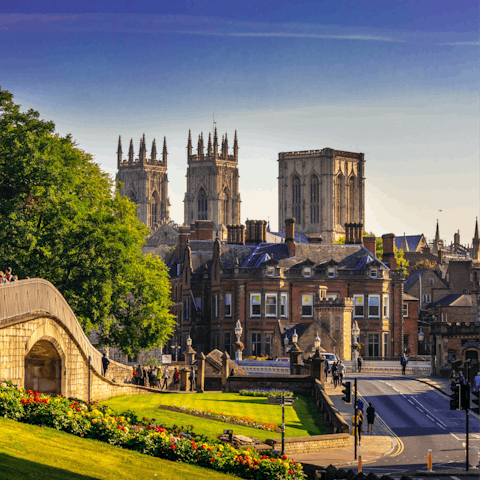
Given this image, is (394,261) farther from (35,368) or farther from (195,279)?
(35,368)

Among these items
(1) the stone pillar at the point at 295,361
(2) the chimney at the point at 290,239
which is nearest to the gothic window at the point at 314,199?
(2) the chimney at the point at 290,239

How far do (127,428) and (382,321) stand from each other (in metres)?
61.7

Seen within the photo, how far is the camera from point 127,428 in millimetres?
25516

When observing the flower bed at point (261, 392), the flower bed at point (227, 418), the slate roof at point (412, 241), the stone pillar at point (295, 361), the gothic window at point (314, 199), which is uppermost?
the gothic window at point (314, 199)

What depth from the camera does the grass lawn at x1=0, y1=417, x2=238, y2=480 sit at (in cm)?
1938

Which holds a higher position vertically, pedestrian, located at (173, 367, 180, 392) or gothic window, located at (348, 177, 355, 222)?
gothic window, located at (348, 177, 355, 222)

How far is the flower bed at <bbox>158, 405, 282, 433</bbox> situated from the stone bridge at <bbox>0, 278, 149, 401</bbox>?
3.19 m

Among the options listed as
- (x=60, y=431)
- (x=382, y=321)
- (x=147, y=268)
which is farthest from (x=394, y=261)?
(x=60, y=431)

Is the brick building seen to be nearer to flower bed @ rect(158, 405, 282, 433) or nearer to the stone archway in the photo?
flower bed @ rect(158, 405, 282, 433)

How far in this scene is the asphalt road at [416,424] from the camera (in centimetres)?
3523

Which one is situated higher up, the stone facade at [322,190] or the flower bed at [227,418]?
the stone facade at [322,190]

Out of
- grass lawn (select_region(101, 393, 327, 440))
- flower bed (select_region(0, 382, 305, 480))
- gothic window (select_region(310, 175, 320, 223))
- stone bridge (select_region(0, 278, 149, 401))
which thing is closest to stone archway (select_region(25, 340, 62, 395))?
stone bridge (select_region(0, 278, 149, 401))

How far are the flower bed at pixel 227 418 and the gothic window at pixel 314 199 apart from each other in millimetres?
141813

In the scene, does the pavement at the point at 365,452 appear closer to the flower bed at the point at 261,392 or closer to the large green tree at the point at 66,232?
the flower bed at the point at 261,392
